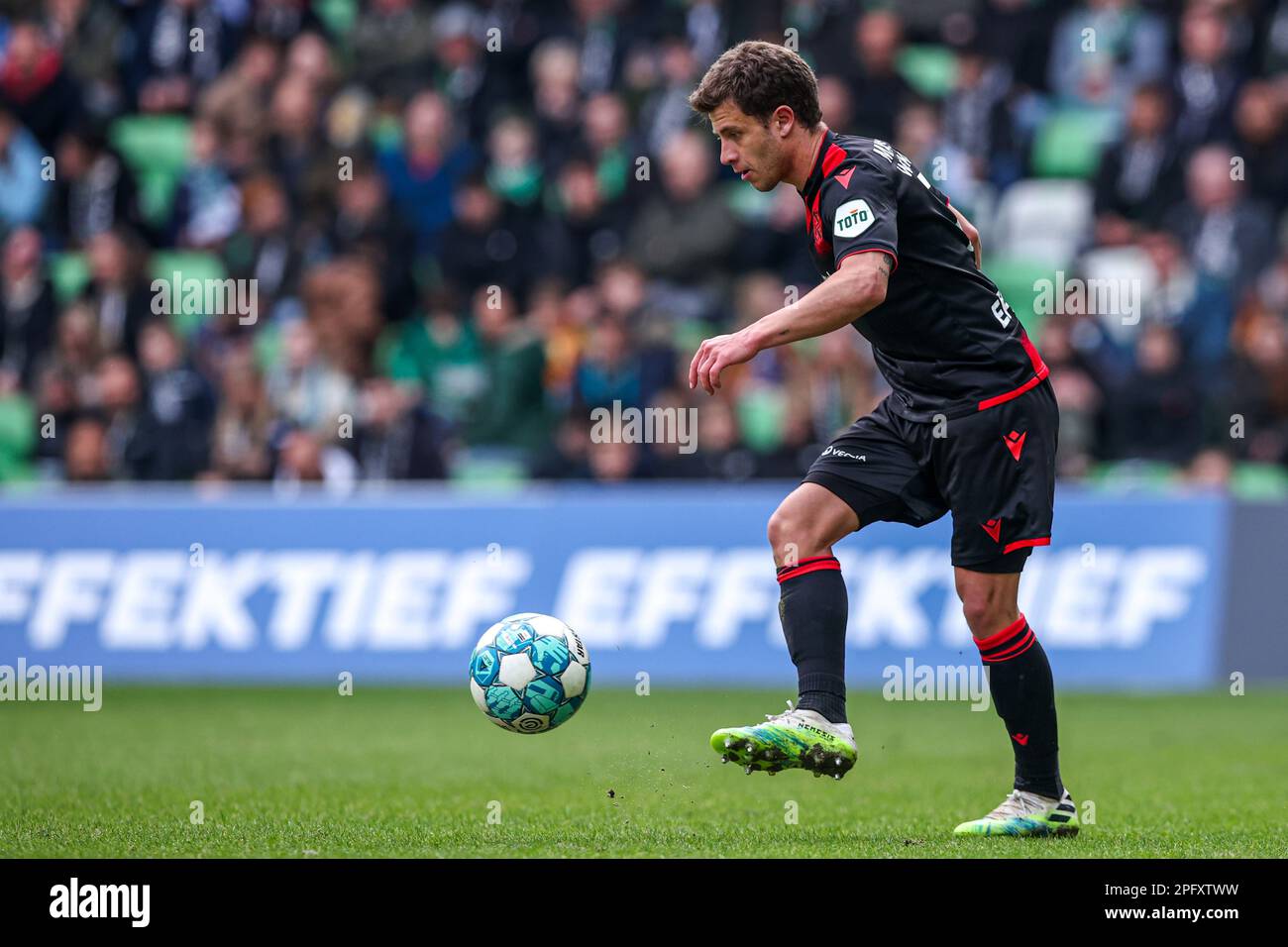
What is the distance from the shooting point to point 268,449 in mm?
14578

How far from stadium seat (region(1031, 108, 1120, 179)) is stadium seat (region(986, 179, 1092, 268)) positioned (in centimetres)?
38

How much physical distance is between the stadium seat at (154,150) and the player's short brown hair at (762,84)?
11.9 meters

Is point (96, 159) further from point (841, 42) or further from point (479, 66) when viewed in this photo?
point (841, 42)

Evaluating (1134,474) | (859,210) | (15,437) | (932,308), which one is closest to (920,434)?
(932,308)

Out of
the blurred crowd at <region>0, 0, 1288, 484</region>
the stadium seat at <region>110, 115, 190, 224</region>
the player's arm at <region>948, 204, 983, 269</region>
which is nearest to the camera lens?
the player's arm at <region>948, 204, 983, 269</region>

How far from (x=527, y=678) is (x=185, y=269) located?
10934 mm

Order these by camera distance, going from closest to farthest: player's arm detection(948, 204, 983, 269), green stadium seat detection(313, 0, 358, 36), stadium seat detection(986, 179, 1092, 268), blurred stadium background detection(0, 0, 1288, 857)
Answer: player's arm detection(948, 204, 983, 269), blurred stadium background detection(0, 0, 1288, 857), stadium seat detection(986, 179, 1092, 268), green stadium seat detection(313, 0, 358, 36)

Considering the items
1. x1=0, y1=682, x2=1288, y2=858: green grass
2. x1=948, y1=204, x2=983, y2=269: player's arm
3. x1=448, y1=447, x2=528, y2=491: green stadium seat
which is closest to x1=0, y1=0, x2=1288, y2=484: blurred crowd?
x1=448, y1=447, x2=528, y2=491: green stadium seat

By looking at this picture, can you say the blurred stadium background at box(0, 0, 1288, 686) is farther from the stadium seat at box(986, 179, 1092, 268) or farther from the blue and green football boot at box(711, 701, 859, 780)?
the blue and green football boot at box(711, 701, 859, 780)

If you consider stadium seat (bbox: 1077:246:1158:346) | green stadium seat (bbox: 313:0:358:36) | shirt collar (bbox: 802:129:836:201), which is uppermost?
green stadium seat (bbox: 313:0:358:36)

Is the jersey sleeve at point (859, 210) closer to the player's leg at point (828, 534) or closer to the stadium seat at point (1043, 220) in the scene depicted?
the player's leg at point (828, 534)

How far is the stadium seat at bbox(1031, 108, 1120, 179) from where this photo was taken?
1596 centimetres

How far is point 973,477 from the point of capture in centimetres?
648
